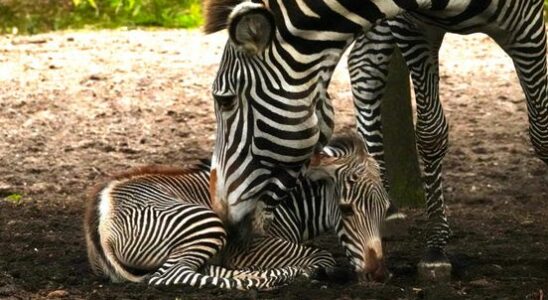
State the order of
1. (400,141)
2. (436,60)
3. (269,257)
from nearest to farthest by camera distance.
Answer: (269,257) → (436,60) → (400,141)

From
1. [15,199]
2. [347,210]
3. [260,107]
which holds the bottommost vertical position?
[15,199]

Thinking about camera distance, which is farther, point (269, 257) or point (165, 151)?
point (165, 151)

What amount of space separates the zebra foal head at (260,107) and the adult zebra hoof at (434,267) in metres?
1.55

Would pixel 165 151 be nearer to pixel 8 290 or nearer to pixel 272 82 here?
pixel 8 290

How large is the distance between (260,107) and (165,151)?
5887 mm

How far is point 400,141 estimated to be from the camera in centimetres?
1153

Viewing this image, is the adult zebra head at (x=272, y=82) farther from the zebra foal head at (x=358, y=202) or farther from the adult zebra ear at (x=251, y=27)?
the zebra foal head at (x=358, y=202)

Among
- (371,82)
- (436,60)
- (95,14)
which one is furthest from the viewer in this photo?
(95,14)

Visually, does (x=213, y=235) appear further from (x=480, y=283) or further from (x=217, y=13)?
(x=480, y=283)

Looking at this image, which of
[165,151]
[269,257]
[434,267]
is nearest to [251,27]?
[269,257]

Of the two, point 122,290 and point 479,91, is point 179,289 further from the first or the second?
point 479,91

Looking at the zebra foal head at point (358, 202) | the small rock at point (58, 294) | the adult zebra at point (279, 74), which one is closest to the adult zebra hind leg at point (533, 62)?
the adult zebra at point (279, 74)

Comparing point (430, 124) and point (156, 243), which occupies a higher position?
point (430, 124)

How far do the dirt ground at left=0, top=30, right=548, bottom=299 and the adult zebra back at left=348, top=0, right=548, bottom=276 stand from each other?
0.63 m
